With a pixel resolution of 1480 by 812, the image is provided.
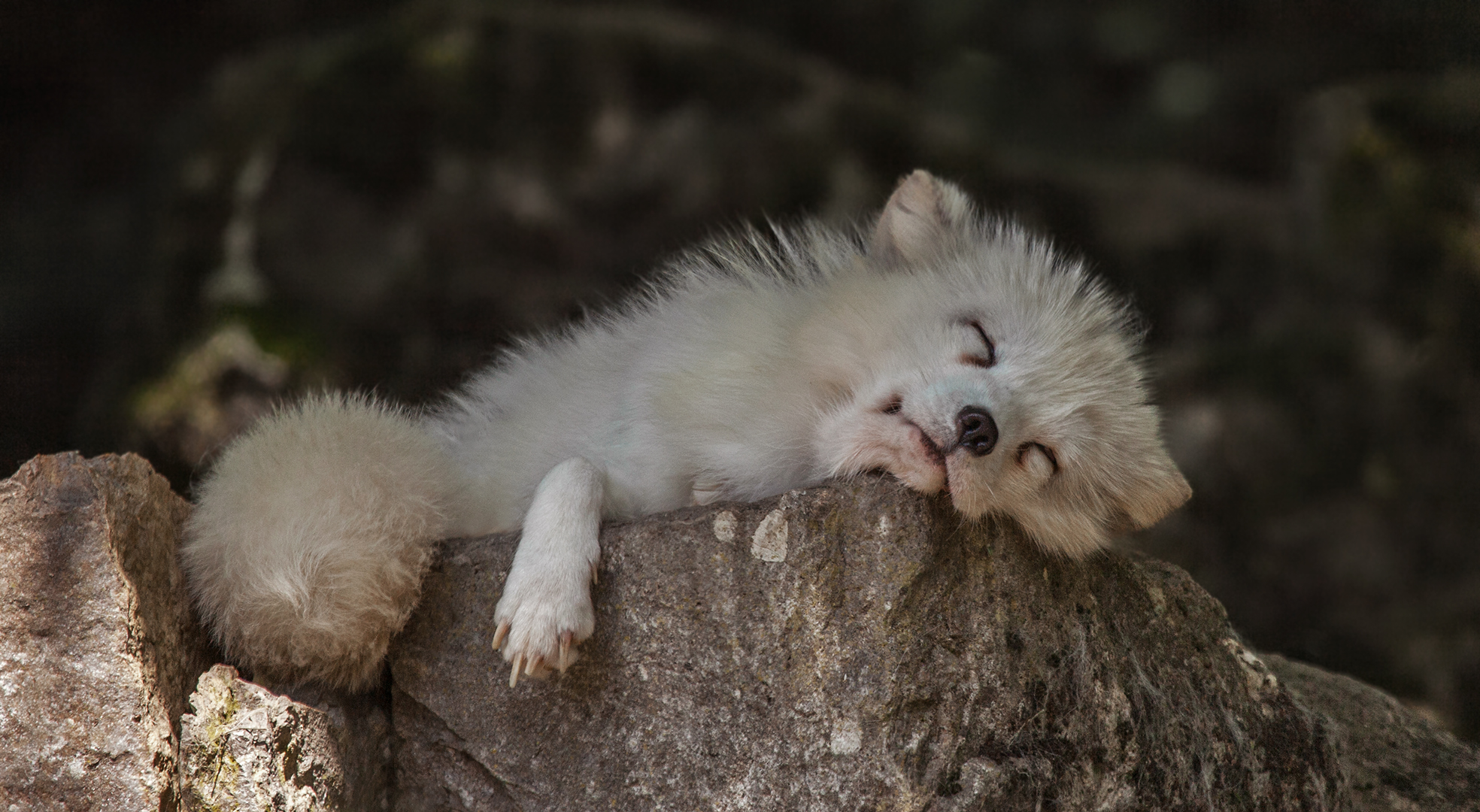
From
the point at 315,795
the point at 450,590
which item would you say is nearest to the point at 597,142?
the point at 450,590

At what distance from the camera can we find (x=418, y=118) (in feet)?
15.7

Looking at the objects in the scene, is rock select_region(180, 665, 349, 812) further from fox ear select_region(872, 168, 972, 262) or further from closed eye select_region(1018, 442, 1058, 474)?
fox ear select_region(872, 168, 972, 262)

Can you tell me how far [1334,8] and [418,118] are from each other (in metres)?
4.06

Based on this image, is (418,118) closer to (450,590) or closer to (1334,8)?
(450,590)

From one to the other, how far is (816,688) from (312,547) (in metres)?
0.92

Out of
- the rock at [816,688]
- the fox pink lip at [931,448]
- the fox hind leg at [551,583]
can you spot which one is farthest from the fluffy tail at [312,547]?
the fox pink lip at [931,448]

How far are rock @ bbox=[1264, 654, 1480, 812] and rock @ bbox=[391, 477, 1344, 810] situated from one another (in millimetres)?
516

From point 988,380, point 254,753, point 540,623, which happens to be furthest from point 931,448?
point 254,753

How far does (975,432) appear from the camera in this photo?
6.73ft

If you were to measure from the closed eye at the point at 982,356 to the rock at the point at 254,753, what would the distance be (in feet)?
4.41

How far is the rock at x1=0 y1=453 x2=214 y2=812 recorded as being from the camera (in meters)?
1.83

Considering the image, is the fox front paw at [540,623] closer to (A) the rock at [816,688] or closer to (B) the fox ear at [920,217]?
(A) the rock at [816,688]

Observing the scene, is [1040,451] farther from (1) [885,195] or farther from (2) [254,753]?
(1) [885,195]

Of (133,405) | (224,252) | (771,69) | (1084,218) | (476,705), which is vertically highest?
(771,69)
